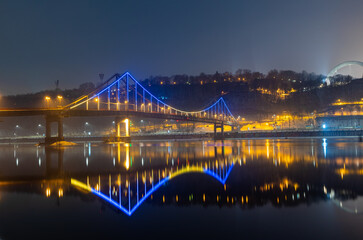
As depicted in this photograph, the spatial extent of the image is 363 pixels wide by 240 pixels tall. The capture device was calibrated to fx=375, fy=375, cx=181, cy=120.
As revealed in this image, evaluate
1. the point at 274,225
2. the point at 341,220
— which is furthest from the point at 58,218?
the point at 341,220

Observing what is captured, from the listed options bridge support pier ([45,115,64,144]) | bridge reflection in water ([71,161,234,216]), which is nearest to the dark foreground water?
bridge reflection in water ([71,161,234,216])

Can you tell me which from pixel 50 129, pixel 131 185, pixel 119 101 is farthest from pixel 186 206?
pixel 119 101

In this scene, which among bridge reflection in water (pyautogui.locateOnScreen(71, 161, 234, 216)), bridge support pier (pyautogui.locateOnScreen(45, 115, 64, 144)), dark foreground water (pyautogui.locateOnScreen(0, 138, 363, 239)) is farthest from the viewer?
bridge support pier (pyautogui.locateOnScreen(45, 115, 64, 144))

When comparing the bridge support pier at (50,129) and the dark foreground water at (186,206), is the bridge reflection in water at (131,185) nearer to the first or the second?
the dark foreground water at (186,206)

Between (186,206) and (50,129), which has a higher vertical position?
(50,129)

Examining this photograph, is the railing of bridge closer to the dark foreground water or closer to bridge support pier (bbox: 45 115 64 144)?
bridge support pier (bbox: 45 115 64 144)

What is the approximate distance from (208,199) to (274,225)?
3.25 metres

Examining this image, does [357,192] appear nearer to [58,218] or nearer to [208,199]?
[208,199]

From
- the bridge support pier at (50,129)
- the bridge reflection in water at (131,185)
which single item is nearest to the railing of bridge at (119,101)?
the bridge support pier at (50,129)

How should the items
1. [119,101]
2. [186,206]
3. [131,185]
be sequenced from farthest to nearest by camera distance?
1. [119,101]
2. [131,185]
3. [186,206]

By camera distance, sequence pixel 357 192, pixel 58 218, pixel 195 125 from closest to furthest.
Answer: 1. pixel 58 218
2. pixel 357 192
3. pixel 195 125

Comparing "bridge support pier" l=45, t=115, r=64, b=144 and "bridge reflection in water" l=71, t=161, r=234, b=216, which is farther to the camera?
"bridge support pier" l=45, t=115, r=64, b=144

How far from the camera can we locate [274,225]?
7762mm

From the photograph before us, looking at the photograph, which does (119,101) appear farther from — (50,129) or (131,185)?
(131,185)
